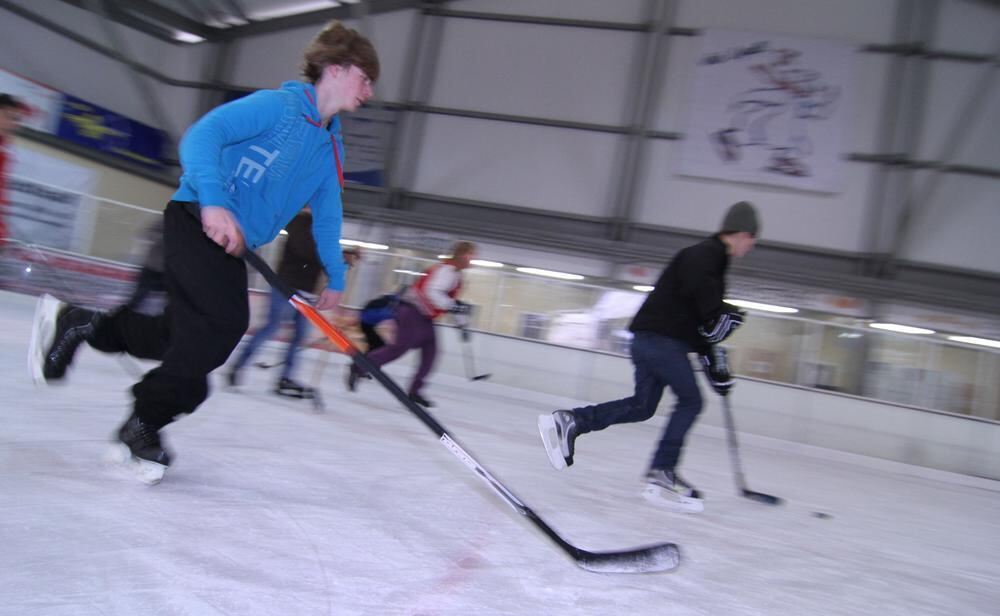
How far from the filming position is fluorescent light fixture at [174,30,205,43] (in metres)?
15.1

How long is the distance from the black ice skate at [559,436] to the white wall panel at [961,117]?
10.8 m

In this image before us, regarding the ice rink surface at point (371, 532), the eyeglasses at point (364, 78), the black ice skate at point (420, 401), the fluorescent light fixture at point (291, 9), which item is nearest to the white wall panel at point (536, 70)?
the fluorescent light fixture at point (291, 9)

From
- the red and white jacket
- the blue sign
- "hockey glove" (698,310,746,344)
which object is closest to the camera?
"hockey glove" (698,310,746,344)

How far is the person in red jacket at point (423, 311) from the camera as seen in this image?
5324 millimetres

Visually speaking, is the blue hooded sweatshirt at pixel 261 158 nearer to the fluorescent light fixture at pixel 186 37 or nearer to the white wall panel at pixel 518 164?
the white wall panel at pixel 518 164

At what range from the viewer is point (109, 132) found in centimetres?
1390

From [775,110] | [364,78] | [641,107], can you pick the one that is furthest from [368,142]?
[364,78]

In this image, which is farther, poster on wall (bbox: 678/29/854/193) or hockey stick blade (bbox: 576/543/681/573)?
poster on wall (bbox: 678/29/854/193)

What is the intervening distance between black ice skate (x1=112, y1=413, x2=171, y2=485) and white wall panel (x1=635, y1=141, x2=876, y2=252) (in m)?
11.3

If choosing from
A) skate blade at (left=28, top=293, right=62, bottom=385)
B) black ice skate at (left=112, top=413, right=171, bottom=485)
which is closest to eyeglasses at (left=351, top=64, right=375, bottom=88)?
black ice skate at (left=112, top=413, right=171, bottom=485)

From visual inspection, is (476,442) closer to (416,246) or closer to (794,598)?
(794,598)

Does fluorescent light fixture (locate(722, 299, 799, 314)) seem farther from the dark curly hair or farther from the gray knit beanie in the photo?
the dark curly hair

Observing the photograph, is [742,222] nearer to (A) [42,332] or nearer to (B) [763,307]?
(A) [42,332]

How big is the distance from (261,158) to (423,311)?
344 cm
